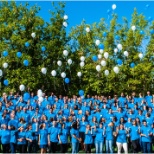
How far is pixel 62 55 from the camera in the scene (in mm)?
28062

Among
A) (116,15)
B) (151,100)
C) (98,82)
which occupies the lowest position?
(151,100)

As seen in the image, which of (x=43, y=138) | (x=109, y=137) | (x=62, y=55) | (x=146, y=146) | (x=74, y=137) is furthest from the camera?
(x=62, y=55)

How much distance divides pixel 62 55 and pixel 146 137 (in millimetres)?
15546

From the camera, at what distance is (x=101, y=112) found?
15.4 m

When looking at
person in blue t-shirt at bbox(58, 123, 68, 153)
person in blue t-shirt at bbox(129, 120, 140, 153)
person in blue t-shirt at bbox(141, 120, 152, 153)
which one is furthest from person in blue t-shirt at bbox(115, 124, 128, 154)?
person in blue t-shirt at bbox(58, 123, 68, 153)

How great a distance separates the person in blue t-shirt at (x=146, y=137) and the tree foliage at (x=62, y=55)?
13.1 m

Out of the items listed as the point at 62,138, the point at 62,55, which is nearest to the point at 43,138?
the point at 62,138

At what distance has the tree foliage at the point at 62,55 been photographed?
2712 cm

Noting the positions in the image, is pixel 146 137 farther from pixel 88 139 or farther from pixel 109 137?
pixel 88 139

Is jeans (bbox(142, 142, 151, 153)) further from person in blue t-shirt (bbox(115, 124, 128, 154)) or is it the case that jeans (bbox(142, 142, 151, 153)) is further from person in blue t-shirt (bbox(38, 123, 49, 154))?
person in blue t-shirt (bbox(38, 123, 49, 154))

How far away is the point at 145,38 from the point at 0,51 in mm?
11868

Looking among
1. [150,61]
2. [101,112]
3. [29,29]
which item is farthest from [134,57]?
[101,112]

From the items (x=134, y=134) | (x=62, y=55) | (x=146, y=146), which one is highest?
(x=62, y=55)

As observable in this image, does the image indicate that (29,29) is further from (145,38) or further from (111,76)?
(145,38)
